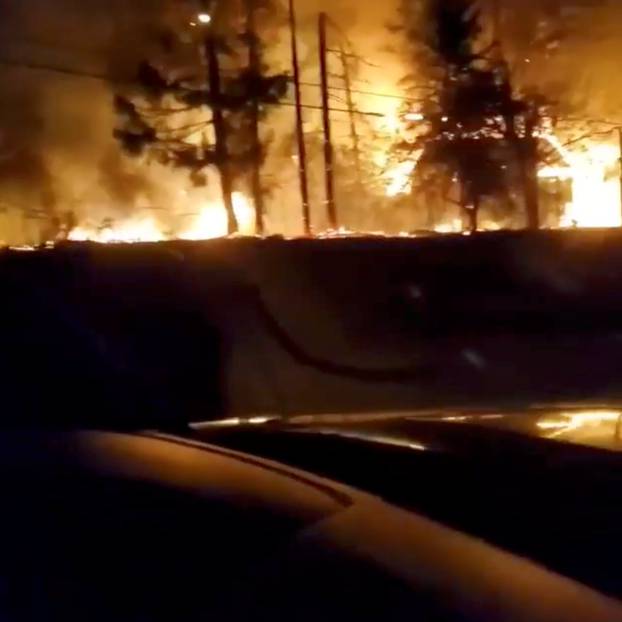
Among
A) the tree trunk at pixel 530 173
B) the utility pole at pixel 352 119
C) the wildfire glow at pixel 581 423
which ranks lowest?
the wildfire glow at pixel 581 423

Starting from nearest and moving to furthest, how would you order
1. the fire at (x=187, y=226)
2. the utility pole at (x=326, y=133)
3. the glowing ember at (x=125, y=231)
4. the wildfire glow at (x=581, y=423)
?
the wildfire glow at (x=581, y=423) < the utility pole at (x=326, y=133) < the fire at (x=187, y=226) < the glowing ember at (x=125, y=231)

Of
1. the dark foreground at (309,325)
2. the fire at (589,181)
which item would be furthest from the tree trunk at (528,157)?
the dark foreground at (309,325)

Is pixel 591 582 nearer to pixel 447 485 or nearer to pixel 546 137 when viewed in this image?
pixel 447 485

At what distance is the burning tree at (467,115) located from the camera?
43.2m

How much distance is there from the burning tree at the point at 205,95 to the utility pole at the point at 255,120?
3cm

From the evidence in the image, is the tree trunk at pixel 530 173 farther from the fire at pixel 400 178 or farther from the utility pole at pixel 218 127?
the utility pole at pixel 218 127

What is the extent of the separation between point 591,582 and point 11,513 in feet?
5.72

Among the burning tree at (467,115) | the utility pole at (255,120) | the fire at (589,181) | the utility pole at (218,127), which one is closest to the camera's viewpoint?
the utility pole at (218,127)

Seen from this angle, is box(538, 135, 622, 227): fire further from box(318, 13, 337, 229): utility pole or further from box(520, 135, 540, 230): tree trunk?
box(318, 13, 337, 229): utility pole

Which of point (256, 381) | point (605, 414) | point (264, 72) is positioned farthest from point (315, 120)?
point (605, 414)

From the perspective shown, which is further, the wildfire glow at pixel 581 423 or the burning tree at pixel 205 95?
the burning tree at pixel 205 95

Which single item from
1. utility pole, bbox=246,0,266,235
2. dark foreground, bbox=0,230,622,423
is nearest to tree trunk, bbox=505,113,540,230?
utility pole, bbox=246,0,266,235

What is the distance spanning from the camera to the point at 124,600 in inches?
77.6

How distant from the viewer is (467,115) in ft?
143
